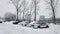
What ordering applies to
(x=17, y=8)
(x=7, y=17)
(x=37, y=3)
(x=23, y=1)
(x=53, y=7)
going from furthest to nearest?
(x=7, y=17), (x=23, y=1), (x=17, y=8), (x=37, y=3), (x=53, y=7)

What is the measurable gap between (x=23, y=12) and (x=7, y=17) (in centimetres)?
2992

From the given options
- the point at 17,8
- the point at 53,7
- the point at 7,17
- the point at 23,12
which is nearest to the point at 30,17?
the point at 23,12

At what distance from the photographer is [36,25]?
25172 mm

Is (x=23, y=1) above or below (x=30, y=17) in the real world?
above

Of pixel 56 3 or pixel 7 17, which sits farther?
pixel 7 17

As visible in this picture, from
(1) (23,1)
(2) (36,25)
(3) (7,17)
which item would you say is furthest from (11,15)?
(2) (36,25)

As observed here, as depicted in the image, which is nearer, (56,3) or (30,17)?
(56,3)

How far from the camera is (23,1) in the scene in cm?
5984

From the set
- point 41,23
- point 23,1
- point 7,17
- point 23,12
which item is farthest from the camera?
point 7,17

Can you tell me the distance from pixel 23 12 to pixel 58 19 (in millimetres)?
16802

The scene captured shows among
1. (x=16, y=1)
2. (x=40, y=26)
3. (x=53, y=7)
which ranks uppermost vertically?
(x=16, y=1)

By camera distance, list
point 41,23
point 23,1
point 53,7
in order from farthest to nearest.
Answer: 1. point 23,1
2. point 53,7
3. point 41,23

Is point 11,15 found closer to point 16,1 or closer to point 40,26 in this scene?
point 16,1

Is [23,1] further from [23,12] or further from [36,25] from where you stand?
[36,25]
